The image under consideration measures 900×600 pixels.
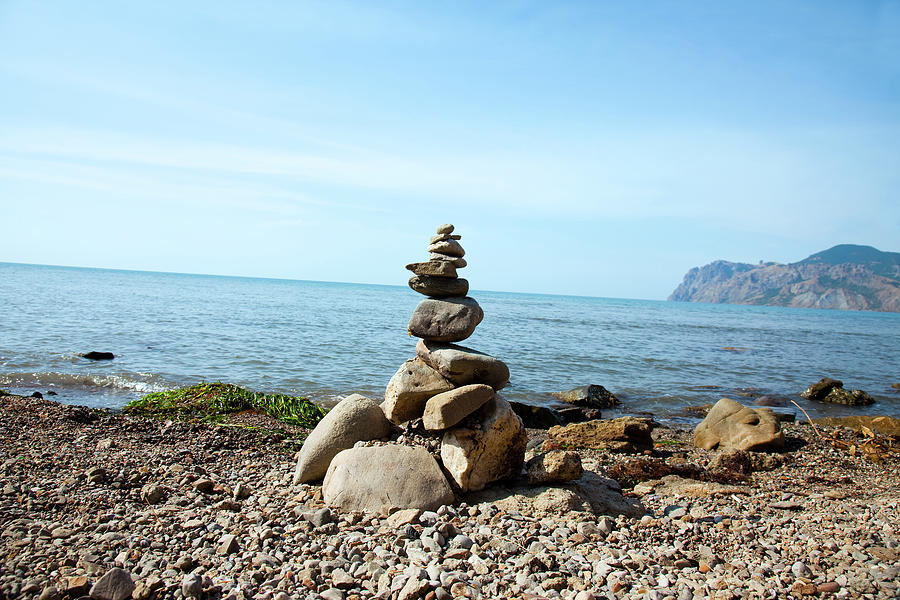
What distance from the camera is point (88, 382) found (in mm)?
15789

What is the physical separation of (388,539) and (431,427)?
1.78 m

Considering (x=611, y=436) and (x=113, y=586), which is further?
(x=611, y=436)

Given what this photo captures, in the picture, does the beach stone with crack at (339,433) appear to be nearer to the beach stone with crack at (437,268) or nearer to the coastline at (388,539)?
the coastline at (388,539)

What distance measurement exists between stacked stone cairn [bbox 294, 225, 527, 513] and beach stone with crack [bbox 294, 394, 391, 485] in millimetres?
14

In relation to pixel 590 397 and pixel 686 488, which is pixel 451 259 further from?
pixel 590 397

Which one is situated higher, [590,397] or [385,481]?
[385,481]

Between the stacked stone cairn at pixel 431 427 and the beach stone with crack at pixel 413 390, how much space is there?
0.01 m

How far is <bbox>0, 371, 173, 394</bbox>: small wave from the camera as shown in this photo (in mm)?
15289

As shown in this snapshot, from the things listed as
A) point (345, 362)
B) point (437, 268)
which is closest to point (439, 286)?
point (437, 268)

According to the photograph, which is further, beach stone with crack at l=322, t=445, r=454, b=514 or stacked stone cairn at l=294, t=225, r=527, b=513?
stacked stone cairn at l=294, t=225, r=527, b=513

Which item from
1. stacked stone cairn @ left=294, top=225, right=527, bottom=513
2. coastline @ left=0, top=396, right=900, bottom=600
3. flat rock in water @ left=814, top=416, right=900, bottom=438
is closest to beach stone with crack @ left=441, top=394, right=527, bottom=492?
stacked stone cairn @ left=294, top=225, right=527, bottom=513

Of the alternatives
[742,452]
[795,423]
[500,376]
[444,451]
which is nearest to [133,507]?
[444,451]

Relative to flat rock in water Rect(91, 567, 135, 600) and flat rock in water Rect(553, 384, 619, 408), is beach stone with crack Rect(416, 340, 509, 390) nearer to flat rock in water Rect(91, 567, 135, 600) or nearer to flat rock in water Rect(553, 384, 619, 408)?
flat rock in water Rect(91, 567, 135, 600)

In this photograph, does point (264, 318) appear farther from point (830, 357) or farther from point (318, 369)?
point (830, 357)
